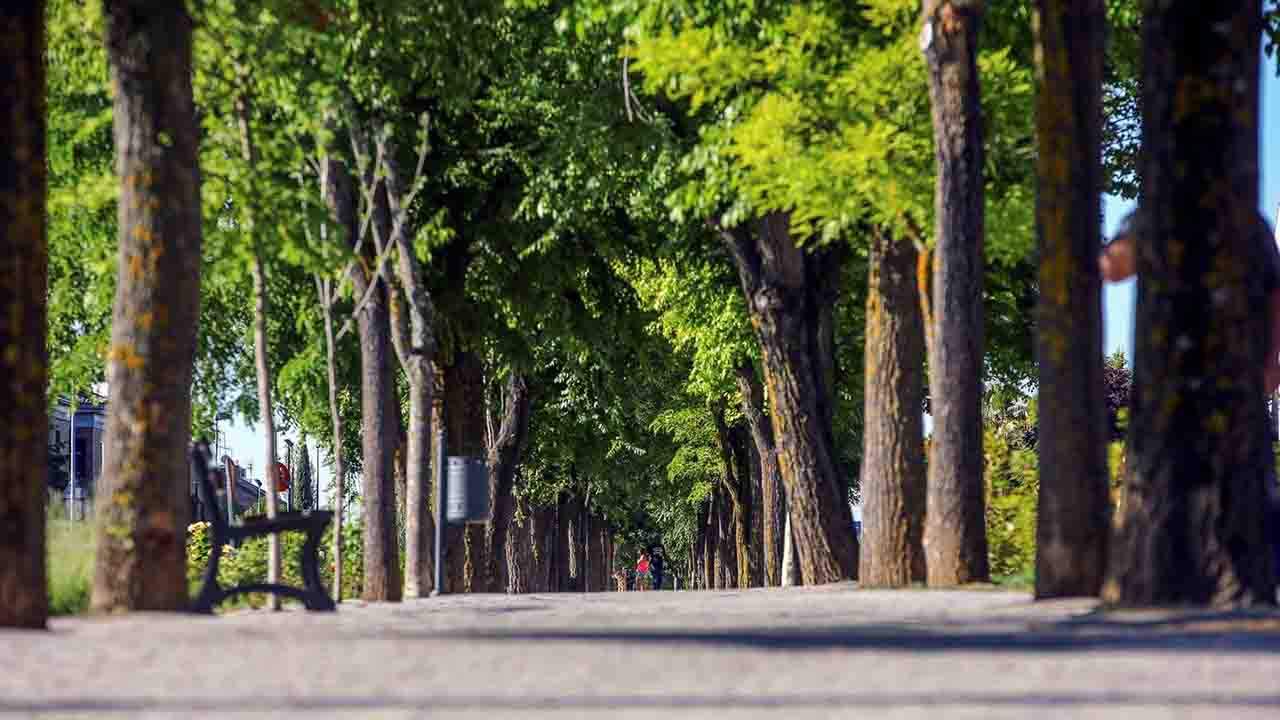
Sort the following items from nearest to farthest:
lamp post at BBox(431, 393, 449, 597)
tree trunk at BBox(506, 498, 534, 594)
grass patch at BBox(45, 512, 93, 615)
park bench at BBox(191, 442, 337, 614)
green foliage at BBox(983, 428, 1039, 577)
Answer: park bench at BBox(191, 442, 337, 614) → grass patch at BBox(45, 512, 93, 615) → green foliage at BBox(983, 428, 1039, 577) → lamp post at BBox(431, 393, 449, 597) → tree trunk at BBox(506, 498, 534, 594)

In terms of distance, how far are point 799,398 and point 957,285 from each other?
303 inches

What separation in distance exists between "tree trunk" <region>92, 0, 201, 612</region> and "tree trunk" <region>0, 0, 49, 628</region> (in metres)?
1.29

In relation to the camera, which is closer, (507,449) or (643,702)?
(643,702)

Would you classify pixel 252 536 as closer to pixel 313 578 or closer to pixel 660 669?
pixel 313 578

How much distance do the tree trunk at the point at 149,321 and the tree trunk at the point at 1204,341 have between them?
5.96 meters

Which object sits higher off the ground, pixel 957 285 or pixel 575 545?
pixel 957 285

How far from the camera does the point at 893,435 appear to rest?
2336 cm

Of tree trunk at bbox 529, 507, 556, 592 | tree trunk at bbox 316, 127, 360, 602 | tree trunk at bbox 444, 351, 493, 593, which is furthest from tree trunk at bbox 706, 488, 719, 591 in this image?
tree trunk at bbox 316, 127, 360, 602

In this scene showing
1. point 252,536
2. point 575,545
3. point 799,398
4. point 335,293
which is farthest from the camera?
point 575,545


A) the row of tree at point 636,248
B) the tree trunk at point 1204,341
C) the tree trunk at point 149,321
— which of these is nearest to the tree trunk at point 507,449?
the row of tree at point 636,248

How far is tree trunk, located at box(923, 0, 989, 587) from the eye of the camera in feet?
66.4

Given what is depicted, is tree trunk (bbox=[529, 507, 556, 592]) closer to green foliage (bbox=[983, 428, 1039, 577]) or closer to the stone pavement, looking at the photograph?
green foliage (bbox=[983, 428, 1039, 577])

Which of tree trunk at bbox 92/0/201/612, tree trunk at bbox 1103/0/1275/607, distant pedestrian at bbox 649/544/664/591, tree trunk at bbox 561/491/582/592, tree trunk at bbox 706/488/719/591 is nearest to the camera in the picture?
tree trunk at bbox 1103/0/1275/607

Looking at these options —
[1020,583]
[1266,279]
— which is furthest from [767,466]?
[1266,279]
